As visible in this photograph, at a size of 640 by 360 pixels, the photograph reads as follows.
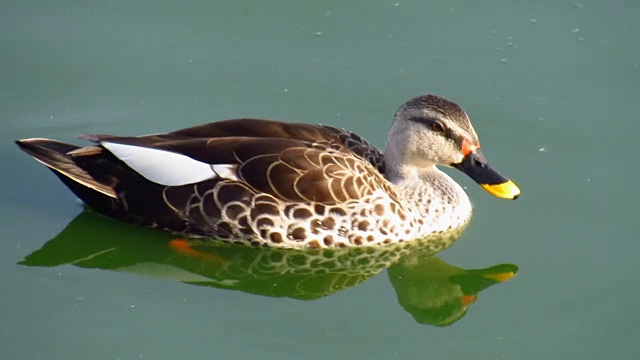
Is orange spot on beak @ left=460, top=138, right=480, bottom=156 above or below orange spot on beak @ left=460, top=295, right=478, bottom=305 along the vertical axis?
above

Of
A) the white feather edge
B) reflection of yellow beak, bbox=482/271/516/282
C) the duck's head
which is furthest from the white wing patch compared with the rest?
reflection of yellow beak, bbox=482/271/516/282

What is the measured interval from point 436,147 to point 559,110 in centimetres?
163

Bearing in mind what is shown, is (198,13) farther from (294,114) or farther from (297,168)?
(297,168)

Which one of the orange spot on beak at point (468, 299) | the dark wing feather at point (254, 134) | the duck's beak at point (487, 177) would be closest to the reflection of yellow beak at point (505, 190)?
the duck's beak at point (487, 177)

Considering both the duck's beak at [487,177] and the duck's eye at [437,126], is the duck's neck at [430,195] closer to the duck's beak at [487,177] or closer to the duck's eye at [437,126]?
the duck's beak at [487,177]

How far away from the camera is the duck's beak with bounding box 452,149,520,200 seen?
8.38 m

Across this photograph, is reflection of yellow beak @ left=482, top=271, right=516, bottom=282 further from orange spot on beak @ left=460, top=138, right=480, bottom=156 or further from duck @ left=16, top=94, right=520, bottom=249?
orange spot on beak @ left=460, top=138, right=480, bottom=156

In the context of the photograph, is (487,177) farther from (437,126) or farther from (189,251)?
(189,251)

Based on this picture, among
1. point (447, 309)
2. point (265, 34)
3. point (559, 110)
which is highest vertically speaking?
point (265, 34)

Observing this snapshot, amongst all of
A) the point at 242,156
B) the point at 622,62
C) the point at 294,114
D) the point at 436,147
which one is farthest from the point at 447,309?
the point at 622,62

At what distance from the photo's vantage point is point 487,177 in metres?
8.45

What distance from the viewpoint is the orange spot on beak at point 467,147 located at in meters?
A: 8.39

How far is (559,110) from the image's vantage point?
963cm

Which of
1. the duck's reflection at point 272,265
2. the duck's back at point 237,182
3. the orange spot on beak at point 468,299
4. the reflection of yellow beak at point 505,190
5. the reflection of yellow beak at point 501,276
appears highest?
the duck's back at point 237,182
